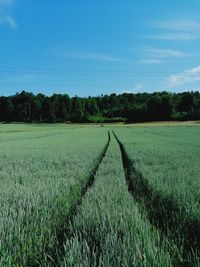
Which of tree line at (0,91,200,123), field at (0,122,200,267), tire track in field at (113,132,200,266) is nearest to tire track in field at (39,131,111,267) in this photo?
field at (0,122,200,267)

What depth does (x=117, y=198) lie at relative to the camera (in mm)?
5598

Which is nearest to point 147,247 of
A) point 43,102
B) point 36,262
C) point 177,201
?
point 36,262

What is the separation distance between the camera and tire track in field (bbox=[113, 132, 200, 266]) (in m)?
3.86

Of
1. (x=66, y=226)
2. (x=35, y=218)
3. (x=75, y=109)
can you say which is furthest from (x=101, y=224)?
(x=75, y=109)

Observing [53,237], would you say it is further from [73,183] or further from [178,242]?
[73,183]

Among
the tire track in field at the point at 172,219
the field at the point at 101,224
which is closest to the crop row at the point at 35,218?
the field at the point at 101,224

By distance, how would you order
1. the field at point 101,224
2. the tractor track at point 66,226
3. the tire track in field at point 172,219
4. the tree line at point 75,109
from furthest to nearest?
the tree line at point 75,109 → the tire track in field at point 172,219 → the tractor track at point 66,226 → the field at point 101,224

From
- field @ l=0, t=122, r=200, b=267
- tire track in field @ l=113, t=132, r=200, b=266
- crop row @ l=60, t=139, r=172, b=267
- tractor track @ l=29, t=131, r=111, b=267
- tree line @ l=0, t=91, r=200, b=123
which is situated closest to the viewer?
crop row @ l=60, t=139, r=172, b=267

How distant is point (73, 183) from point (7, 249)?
3967mm

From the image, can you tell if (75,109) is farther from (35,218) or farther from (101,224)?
(101,224)

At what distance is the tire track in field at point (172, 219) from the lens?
12.7 ft

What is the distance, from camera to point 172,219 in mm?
4746

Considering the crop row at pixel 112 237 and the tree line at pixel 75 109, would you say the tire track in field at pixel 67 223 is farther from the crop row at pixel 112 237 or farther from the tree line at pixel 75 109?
the tree line at pixel 75 109

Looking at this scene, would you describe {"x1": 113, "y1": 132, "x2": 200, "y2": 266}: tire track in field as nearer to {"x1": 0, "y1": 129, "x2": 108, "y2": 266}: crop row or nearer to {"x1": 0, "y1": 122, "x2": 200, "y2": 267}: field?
{"x1": 0, "y1": 122, "x2": 200, "y2": 267}: field
